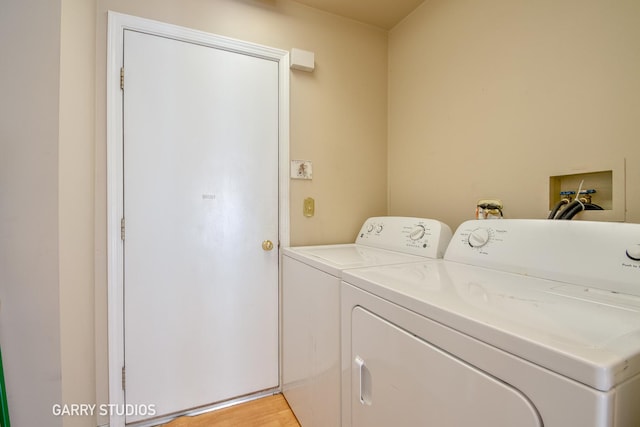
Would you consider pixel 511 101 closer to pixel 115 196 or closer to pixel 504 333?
pixel 504 333

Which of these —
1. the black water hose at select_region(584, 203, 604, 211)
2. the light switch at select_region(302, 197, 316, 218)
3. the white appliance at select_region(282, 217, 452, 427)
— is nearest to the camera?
the black water hose at select_region(584, 203, 604, 211)

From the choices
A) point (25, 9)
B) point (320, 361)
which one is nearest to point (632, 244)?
point (320, 361)

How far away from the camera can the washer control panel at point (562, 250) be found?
75 centimetres

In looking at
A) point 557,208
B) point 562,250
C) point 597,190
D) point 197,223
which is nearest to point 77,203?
point 197,223

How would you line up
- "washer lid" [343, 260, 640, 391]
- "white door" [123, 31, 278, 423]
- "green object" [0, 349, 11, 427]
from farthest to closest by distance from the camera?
"white door" [123, 31, 278, 423], "green object" [0, 349, 11, 427], "washer lid" [343, 260, 640, 391]

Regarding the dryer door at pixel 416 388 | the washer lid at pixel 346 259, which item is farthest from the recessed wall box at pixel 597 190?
the dryer door at pixel 416 388

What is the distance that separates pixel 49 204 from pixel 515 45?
6.74ft

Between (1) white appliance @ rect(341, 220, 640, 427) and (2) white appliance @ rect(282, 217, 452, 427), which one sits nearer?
(1) white appliance @ rect(341, 220, 640, 427)

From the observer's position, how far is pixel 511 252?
100 cm

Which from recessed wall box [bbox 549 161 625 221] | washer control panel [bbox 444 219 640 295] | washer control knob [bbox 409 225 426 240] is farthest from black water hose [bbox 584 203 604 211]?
washer control knob [bbox 409 225 426 240]

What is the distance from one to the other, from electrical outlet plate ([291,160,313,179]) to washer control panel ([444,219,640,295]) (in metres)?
1.01

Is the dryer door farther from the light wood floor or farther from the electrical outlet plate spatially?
the electrical outlet plate

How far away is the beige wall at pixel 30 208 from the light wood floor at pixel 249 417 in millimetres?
685

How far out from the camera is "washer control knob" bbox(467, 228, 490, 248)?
43.3 inches
